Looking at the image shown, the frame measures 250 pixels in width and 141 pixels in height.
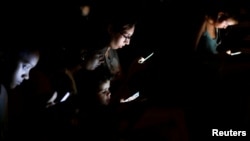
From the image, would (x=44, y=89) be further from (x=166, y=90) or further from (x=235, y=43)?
(x=235, y=43)

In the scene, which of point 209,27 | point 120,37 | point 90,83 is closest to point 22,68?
point 90,83

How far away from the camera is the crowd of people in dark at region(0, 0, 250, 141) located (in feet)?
13.8

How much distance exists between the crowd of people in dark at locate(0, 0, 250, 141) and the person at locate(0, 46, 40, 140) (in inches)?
0.5

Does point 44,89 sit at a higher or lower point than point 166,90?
higher

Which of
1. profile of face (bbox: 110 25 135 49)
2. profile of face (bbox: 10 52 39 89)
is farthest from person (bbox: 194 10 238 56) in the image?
profile of face (bbox: 10 52 39 89)

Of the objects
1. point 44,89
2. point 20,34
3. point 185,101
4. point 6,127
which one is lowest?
point 185,101

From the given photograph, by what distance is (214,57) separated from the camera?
4617mm

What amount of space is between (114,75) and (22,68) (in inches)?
68.4

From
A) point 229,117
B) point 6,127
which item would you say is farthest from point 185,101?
point 6,127

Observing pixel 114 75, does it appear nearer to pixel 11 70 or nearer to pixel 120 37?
pixel 120 37

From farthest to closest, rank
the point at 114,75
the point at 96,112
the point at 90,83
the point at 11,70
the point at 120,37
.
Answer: the point at 114,75
the point at 120,37
the point at 90,83
the point at 96,112
the point at 11,70

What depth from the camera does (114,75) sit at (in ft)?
18.1

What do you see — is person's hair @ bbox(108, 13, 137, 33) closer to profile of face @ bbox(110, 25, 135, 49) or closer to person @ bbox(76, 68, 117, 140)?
profile of face @ bbox(110, 25, 135, 49)

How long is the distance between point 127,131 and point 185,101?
3.64ft
